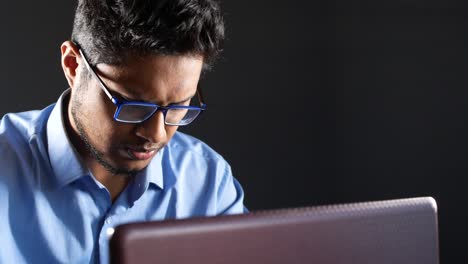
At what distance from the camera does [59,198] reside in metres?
1.31

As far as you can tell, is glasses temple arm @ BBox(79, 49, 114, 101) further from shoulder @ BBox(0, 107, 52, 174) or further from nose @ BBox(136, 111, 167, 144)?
shoulder @ BBox(0, 107, 52, 174)

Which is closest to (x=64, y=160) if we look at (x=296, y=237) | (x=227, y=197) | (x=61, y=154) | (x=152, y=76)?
(x=61, y=154)

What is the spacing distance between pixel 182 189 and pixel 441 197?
1.23 m

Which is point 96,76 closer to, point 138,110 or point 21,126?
point 138,110

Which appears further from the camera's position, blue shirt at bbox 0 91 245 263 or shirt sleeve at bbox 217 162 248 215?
shirt sleeve at bbox 217 162 248 215

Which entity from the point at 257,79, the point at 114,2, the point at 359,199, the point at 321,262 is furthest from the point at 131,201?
the point at 359,199

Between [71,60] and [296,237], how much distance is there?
0.86 metres

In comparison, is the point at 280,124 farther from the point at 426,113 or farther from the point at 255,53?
the point at 426,113

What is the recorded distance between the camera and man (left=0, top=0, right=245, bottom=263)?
1198mm

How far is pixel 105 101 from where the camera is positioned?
1231mm

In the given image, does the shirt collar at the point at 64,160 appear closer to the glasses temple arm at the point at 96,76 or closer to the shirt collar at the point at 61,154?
the shirt collar at the point at 61,154

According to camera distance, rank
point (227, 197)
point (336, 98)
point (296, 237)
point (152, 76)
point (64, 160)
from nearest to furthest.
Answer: point (296, 237) → point (152, 76) → point (64, 160) → point (227, 197) → point (336, 98)

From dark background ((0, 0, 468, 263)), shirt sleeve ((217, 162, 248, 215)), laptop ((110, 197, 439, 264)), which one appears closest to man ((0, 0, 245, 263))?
shirt sleeve ((217, 162, 248, 215))

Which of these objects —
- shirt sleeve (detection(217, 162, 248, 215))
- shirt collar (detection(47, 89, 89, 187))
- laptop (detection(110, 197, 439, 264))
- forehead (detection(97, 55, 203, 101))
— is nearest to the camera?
laptop (detection(110, 197, 439, 264))
